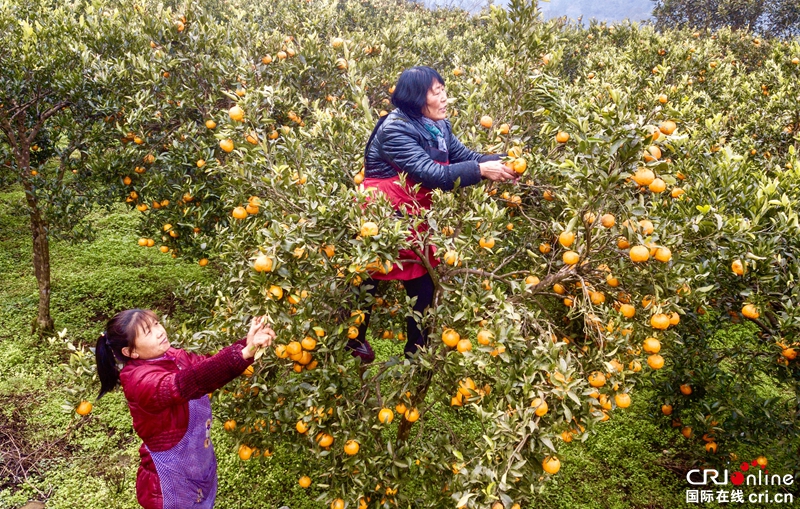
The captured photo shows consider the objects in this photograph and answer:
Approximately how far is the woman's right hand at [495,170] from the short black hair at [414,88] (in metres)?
0.45

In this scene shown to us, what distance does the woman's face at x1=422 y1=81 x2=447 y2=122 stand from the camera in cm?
255

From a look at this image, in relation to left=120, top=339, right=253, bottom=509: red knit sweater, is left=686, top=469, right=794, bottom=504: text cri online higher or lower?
lower

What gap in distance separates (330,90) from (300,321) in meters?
3.87

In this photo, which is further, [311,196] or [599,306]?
[599,306]

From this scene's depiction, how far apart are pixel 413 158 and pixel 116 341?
4.90ft

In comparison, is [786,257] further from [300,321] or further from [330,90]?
[330,90]

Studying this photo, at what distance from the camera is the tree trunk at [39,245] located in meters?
4.90

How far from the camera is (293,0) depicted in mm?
8062

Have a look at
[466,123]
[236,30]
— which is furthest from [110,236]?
[466,123]

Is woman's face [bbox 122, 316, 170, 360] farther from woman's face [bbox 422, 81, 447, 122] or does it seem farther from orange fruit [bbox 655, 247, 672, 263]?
orange fruit [bbox 655, 247, 672, 263]

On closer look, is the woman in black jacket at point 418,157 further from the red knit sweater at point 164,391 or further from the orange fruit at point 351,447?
the red knit sweater at point 164,391

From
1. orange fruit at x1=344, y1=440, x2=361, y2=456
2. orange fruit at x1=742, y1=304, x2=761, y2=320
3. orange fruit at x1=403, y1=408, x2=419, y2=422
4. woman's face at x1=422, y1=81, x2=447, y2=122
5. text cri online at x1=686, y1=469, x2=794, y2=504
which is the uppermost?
woman's face at x1=422, y1=81, x2=447, y2=122

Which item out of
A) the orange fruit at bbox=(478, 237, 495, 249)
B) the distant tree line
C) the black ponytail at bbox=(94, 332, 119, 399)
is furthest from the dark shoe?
the distant tree line

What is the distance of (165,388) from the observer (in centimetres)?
205
